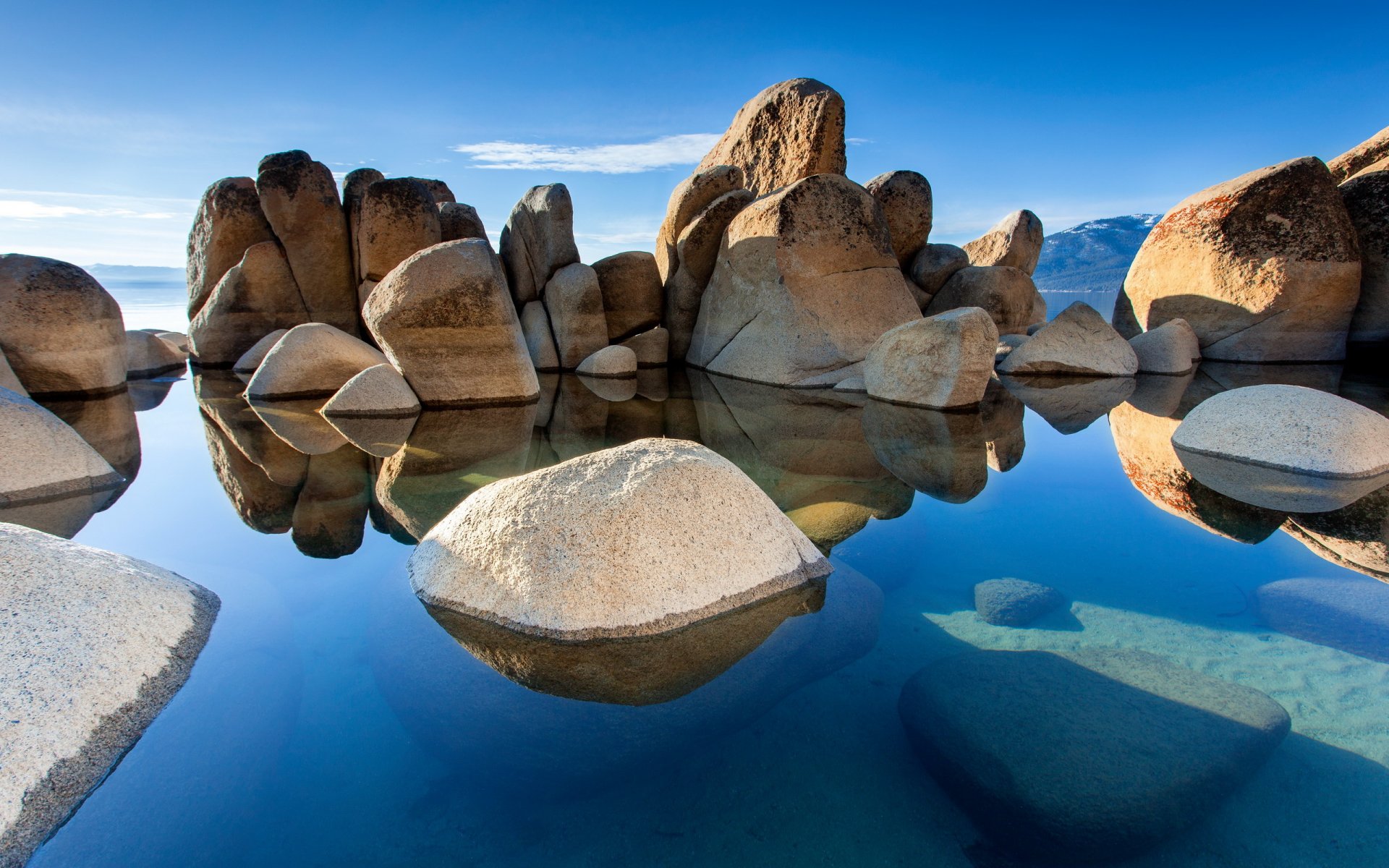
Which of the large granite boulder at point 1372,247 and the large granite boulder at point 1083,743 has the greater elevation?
the large granite boulder at point 1372,247

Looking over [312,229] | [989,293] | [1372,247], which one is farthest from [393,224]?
[1372,247]

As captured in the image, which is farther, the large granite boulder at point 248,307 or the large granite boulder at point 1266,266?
the large granite boulder at point 248,307

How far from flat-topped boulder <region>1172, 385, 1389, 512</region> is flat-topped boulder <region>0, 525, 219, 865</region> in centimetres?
554

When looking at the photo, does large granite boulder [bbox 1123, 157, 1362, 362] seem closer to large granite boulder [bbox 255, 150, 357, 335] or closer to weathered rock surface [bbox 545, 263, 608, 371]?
weathered rock surface [bbox 545, 263, 608, 371]

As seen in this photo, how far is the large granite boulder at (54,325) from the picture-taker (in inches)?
303

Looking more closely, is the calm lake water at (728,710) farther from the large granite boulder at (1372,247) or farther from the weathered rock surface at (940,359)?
the large granite boulder at (1372,247)

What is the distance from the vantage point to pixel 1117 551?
369cm

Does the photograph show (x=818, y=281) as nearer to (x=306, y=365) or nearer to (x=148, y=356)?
(x=306, y=365)

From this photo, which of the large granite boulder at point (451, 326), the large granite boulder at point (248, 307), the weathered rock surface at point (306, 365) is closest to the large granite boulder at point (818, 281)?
the large granite boulder at point (451, 326)

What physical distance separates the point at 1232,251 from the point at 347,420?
12.4 meters

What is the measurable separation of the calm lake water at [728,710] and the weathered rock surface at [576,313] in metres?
6.92

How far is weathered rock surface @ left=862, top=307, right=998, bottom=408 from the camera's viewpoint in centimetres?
722

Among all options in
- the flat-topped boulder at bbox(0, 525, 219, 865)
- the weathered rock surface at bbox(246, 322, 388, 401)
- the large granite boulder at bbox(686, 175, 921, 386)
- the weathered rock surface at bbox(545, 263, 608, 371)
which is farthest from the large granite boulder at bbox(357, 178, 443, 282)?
the flat-topped boulder at bbox(0, 525, 219, 865)

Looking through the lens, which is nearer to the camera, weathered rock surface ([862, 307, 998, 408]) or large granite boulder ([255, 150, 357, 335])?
weathered rock surface ([862, 307, 998, 408])
